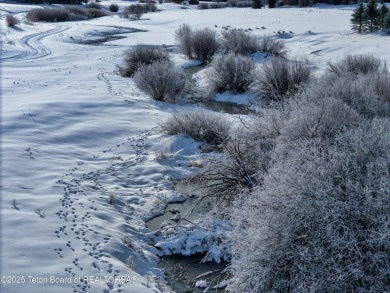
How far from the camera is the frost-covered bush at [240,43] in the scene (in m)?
24.4

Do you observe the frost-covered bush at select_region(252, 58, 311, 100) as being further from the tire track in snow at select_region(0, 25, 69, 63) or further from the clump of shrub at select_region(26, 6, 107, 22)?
the clump of shrub at select_region(26, 6, 107, 22)

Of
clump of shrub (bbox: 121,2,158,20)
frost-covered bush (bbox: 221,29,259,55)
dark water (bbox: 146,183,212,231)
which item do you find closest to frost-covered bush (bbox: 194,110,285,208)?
dark water (bbox: 146,183,212,231)

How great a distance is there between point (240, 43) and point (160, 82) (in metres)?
9.49

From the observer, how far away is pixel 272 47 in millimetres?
23781

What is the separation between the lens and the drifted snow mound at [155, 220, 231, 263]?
7.39 metres

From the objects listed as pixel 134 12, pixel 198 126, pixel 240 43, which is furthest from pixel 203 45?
pixel 134 12

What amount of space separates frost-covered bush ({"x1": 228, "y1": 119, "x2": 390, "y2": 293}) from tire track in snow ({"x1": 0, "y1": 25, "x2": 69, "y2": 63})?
20.6 m

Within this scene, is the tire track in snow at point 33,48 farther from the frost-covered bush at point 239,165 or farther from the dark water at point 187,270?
the dark water at point 187,270

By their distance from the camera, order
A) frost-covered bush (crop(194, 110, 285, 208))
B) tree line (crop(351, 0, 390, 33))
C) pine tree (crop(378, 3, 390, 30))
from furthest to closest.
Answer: tree line (crop(351, 0, 390, 33)) → pine tree (crop(378, 3, 390, 30)) → frost-covered bush (crop(194, 110, 285, 208))

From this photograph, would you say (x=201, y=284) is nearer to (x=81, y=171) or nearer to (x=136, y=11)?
(x=81, y=171)

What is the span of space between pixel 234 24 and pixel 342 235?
34106 mm

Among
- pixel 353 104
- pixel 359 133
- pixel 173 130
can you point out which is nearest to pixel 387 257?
pixel 359 133

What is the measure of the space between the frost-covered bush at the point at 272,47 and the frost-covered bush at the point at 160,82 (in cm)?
851

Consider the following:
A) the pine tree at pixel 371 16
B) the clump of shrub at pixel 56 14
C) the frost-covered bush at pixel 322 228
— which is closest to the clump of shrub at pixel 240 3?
the clump of shrub at pixel 56 14
